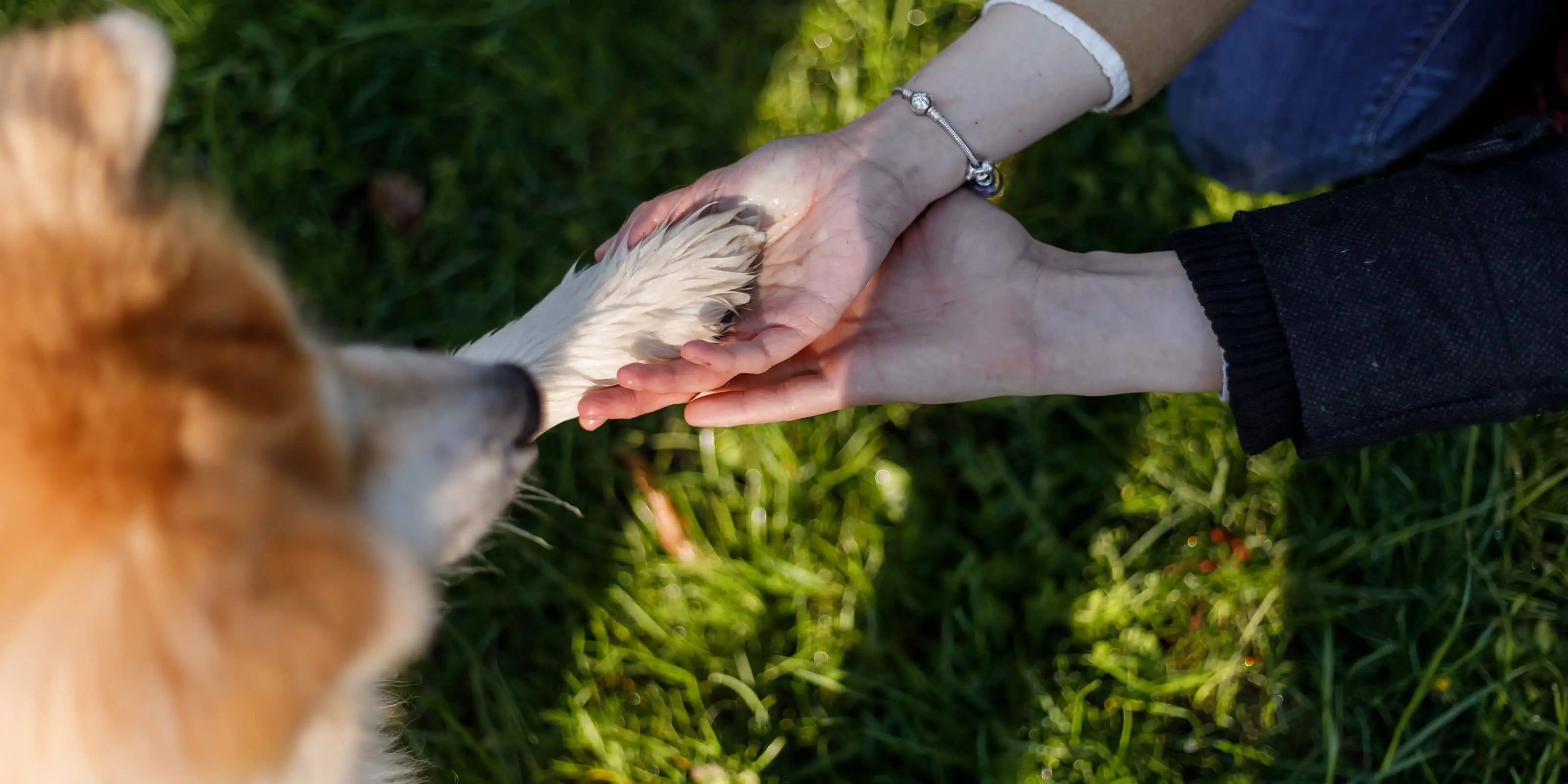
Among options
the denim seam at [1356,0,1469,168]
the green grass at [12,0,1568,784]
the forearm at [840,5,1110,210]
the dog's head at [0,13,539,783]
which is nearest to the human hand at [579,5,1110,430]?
the forearm at [840,5,1110,210]

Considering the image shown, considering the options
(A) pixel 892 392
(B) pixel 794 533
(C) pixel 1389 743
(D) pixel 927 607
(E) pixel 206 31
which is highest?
(E) pixel 206 31

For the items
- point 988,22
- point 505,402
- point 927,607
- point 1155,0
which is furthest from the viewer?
point 927,607

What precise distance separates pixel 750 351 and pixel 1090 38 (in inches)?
36.8

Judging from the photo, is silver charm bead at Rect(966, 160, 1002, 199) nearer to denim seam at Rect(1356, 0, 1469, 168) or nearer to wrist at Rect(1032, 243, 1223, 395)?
wrist at Rect(1032, 243, 1223, 395)

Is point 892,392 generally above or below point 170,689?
below

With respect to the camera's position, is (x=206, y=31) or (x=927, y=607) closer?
(x=927, y=607)

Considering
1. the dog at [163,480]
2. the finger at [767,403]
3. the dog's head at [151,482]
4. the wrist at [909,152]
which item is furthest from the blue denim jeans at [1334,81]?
the dog's head at [151,482]

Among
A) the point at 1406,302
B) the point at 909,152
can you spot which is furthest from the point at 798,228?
the point at 1406,302

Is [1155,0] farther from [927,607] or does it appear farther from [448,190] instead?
[448,190]

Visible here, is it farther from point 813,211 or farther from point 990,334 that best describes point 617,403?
point 990,334

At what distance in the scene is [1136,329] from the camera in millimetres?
1894

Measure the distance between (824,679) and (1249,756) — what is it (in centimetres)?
90

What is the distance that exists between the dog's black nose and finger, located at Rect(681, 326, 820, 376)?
11.3 inches

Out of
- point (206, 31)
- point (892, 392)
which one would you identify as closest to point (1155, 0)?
point (892, 392)
